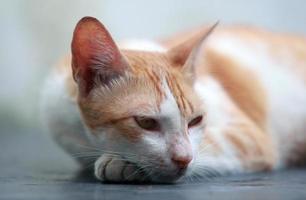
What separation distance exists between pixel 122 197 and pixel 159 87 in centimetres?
30

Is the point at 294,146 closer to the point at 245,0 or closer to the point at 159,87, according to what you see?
the point at 159,87

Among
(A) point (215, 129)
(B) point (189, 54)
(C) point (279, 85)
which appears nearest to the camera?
(B) point (189, 54)

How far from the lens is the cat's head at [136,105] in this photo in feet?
5.29

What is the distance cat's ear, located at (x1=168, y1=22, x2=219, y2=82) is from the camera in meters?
1.82

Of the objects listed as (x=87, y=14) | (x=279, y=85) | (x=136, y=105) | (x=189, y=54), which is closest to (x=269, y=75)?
(x=279, y=85)

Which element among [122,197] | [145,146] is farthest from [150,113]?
[122,197]

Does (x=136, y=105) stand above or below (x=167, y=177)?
above

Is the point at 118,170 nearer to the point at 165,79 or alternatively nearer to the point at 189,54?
the point at 165,79

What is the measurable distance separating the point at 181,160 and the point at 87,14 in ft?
7.96

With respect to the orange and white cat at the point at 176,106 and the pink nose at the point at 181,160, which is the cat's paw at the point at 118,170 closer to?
the orange and white cat at the point at 176,106

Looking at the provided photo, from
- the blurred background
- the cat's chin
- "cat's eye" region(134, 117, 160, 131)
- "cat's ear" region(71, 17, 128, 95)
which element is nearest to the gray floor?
the cat's chin

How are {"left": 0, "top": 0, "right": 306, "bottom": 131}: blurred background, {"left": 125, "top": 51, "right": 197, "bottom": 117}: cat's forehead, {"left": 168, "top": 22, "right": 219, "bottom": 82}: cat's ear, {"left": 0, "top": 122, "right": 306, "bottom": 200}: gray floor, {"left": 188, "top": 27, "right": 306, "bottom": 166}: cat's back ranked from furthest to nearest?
{"left": 0, "top": 0, "right": 306, "bottom": 131}: blurred background < {"left": 188, "top": 27, "right": 306, "bottom": 166}: cat's back < {"left": 168, "top": 22, "right": 219, "bottom": 82}: cat's ear < {"left": 125, "top": 51, "right": 197, "bottom": 117}: cat's forehead < {"left": 0, "top": 122, "right": 306, "bottom": 200}: gray floor

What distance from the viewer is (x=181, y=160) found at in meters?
1.59

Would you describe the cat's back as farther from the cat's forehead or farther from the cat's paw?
the cat's paw
